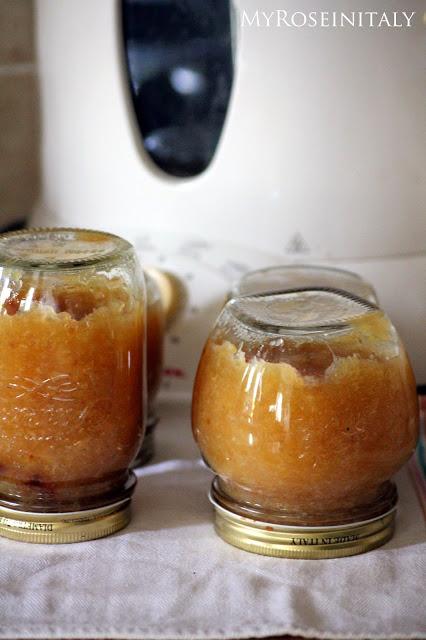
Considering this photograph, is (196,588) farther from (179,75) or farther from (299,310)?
(179,75)

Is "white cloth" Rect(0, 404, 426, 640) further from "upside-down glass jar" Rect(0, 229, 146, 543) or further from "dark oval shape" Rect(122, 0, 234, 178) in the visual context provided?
"dark oval shape" Rect(122, 0, 234, 178)

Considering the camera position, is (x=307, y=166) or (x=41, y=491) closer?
(x=41, y=491)

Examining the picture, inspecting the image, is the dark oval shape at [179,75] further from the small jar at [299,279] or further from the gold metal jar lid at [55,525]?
the gold metal jar lid at [55,525]

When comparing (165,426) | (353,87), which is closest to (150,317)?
(165,426)

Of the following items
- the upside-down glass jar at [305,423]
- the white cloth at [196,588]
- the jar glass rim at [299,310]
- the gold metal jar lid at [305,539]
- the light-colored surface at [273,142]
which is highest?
the light-colored surface at [273,142]

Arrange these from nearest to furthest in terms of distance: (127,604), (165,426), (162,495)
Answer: (127,604) → (162,495) → (165,426)

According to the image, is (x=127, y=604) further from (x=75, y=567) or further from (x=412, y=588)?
(x=412, y=588)

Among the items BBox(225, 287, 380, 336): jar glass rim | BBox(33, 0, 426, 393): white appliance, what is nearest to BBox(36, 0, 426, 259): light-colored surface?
BBox(33, 0, 426, 393): white appliance

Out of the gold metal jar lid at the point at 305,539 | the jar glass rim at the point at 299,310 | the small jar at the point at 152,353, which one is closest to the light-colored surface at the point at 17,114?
the small jar at the point at 152,353
